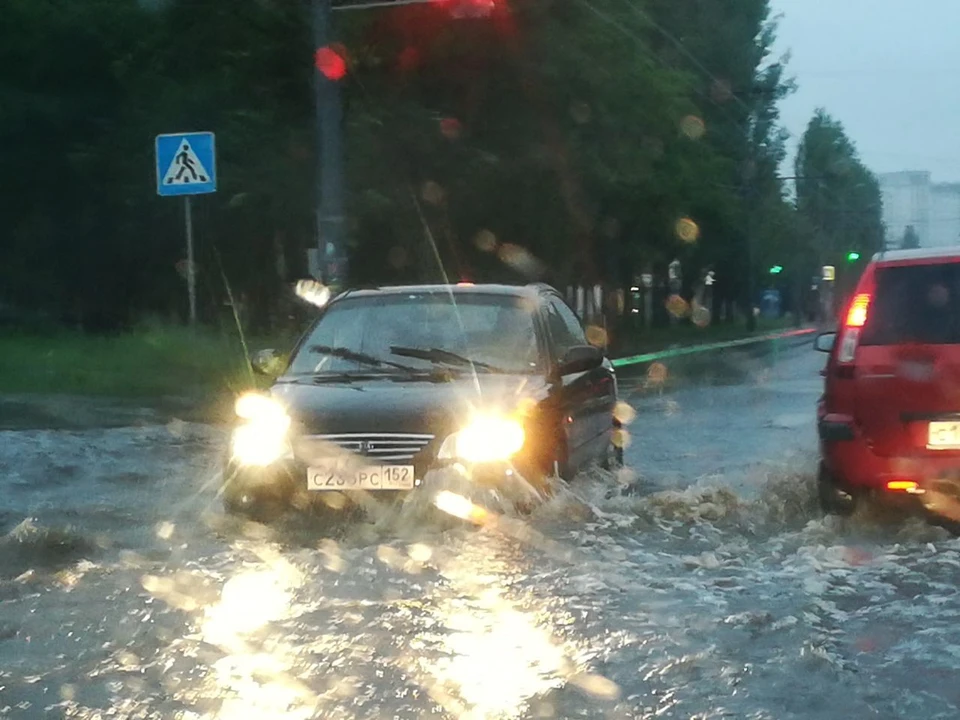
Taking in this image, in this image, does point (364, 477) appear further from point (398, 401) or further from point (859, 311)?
point (859, 311)

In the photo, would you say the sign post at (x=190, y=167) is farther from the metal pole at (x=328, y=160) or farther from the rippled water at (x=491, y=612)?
the rippled water at (x=491, y=612)

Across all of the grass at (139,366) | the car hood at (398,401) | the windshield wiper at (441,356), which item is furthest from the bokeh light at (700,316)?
the car hood at (398,401)

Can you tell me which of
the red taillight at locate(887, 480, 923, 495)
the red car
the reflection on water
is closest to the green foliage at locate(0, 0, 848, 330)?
the red car

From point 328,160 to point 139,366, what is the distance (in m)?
5.88

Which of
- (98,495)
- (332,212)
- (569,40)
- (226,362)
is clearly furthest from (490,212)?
(98,495)

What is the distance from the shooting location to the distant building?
176500 mm

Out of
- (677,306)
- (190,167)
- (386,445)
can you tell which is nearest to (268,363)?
(386,445)

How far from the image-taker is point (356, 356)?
32.5 ft

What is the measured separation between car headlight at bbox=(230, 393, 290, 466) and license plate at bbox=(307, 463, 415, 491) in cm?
25

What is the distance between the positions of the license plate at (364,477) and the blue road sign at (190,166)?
8855 mm

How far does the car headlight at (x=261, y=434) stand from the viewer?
8953 mm

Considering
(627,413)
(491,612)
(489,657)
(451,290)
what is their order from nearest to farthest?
(489,657) → (491,612) → (451,290) → (627,413)

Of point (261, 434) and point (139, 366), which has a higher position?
point (261, 434)

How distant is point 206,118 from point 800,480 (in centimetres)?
2008
